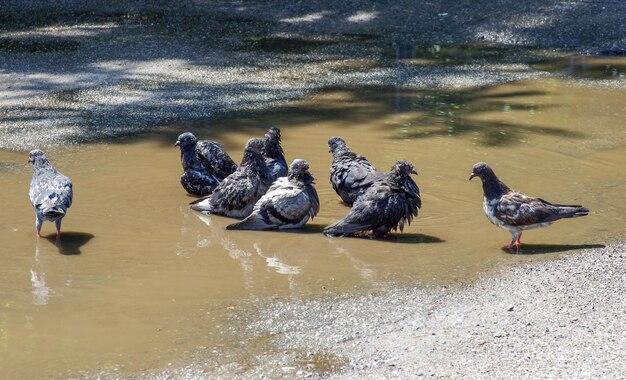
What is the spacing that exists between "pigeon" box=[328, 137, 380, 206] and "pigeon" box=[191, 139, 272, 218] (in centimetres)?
66

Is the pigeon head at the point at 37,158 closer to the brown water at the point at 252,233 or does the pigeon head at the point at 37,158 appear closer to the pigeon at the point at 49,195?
the pigeon at the point at 49,195

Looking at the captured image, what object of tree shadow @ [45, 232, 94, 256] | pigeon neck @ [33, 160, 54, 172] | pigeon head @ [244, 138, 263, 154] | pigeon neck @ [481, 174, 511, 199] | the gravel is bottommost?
the gravel

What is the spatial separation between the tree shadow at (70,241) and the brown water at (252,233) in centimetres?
3

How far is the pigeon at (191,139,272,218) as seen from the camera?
369 inches

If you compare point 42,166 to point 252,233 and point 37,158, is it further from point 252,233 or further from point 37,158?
point 252,233

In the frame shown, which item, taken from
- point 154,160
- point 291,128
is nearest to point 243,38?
point 291,128

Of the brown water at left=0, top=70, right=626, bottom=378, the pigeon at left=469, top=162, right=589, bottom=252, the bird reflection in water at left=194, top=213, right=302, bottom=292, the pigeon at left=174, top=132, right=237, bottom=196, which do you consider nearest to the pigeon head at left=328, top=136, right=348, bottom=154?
the brown water at left=0, top=70, right=626, bottom=378

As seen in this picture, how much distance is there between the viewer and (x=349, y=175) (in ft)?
31.4

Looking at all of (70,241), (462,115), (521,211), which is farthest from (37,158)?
(462,115)

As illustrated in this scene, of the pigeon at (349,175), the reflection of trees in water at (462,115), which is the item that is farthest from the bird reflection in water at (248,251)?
the reflection of trees in water at (462,115)

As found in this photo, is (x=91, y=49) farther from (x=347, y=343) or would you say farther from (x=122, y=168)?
(x=347, y=343)

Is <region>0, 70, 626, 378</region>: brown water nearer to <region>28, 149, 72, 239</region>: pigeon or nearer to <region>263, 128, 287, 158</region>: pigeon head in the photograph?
<region>28, 149, 72, 239</region>: pigeon

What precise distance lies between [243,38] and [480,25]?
4.22 meters

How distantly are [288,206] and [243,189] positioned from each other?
0.69 m
